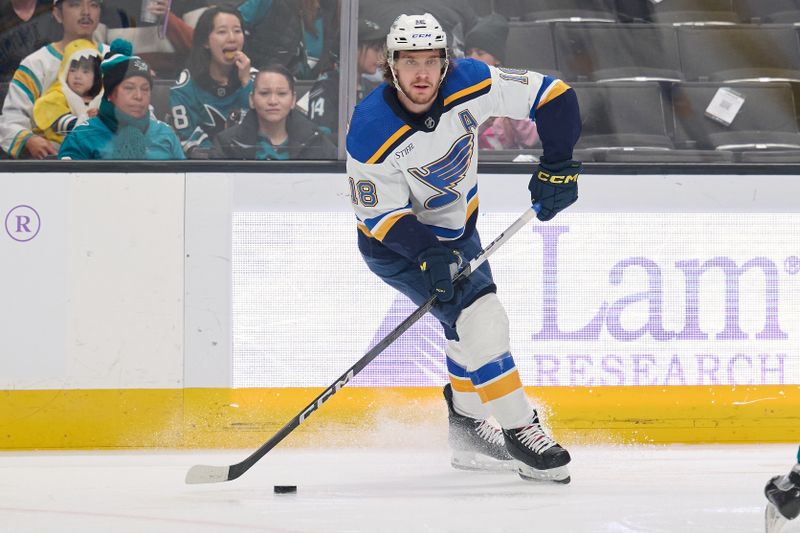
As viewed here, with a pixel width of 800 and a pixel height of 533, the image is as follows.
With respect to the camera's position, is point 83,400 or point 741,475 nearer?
point 741,475

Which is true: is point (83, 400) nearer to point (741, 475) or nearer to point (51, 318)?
point (51, 318)

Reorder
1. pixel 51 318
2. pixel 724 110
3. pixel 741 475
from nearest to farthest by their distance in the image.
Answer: pixel 741 475 → pixel 51 318 → pixel 724 110

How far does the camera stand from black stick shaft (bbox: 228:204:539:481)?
280 centimetres

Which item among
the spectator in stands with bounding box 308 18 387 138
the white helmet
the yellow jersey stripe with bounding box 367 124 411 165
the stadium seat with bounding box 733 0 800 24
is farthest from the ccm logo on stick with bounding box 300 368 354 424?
the stadium seat with bounding box 733 0 800 24

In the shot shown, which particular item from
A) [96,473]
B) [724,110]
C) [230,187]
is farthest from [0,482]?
[724,110]

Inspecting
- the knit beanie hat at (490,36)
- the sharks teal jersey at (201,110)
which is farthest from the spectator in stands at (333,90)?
the knit beanie hat at (490,36)

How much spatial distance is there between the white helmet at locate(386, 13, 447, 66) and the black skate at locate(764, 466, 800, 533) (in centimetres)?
134

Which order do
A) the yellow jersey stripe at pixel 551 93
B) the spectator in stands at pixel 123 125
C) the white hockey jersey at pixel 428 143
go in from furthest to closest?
the spectator in stands at pixel 123 125, the yellow jersey stripe at pixel 551 93, the white hockey jersey at pixel 428 143

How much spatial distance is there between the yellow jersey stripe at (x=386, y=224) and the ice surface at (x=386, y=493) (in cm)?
66

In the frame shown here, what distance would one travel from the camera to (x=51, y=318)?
3449 mm

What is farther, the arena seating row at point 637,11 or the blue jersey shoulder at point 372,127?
the arena seating row at point 637,11

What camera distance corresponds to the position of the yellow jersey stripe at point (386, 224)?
2848 millimetres

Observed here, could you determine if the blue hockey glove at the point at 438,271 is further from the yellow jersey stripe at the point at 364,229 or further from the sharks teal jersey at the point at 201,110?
the sharks teal jersey at the point at 201,110

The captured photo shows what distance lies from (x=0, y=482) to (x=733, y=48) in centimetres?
279
